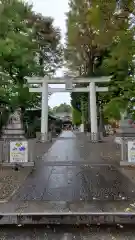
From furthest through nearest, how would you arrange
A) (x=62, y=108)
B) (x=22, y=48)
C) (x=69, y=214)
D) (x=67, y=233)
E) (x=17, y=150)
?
Result: (x=62, y=108) → (x=22, y=48) → (x=17, y=150) → (x=69, y=214) → (x=67, y=233)

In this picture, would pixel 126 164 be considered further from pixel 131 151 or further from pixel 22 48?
pixel 22 48

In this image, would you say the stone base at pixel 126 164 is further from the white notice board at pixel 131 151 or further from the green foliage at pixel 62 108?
the green foliage at pixel 62 108

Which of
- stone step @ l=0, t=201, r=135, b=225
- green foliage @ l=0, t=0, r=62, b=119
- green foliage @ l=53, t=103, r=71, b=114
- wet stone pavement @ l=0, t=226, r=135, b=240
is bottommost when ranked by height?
wet stone pavement @ l=0, t=226, r=135, b=240

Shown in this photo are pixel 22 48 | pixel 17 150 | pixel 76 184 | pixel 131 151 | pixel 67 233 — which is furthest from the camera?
pixel 22 48

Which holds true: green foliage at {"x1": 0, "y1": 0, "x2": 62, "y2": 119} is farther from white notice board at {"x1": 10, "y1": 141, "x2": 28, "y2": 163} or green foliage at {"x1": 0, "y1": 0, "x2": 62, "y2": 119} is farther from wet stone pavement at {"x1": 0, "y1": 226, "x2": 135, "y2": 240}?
wet stone pavement at {"x1": 0, "y1": 226, "x2": 135, "y2": 240}

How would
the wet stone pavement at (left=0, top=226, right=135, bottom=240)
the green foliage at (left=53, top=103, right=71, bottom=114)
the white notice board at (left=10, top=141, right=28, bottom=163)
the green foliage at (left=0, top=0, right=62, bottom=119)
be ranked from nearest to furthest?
the wet stone pavement at (left=0, top=226, right=135, bottom=240) < the white notice board at (left=10, top=141, right=28, bottom=163) < the green foliage at (left=0, top=0, right=62, bottom=119) < the green foliage at (left=53, top=103, right=71, bottom=114)

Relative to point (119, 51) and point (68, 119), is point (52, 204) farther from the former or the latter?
point (68, 119)

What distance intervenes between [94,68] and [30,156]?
821 inches

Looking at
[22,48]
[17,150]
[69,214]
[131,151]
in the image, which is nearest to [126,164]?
[131,151]

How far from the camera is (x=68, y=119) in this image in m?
106

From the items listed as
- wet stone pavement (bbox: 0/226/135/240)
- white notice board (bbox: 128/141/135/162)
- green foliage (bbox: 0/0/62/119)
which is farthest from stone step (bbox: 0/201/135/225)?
green foliage (bbox: 0/0/62/119)

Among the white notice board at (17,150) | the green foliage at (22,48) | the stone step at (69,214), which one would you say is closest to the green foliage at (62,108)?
the green foliage at (22,48)

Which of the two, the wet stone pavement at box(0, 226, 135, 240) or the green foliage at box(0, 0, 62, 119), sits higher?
the green foliage at box(0, 0, 62, 119)

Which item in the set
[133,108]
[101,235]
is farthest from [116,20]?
[101,235]
